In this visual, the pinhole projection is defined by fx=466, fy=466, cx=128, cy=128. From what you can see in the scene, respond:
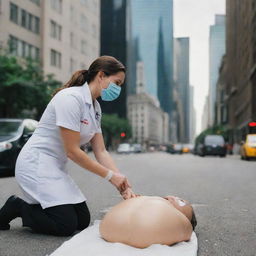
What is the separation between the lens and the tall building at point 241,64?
229ft

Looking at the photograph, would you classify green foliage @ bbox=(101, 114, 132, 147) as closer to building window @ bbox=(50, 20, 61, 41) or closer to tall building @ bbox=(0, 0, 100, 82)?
tall building @ bbox=(0, 0, 100, 82)

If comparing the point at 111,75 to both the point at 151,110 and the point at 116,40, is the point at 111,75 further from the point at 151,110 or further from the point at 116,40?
the point at 151,110

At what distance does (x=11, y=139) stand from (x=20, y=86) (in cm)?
1658

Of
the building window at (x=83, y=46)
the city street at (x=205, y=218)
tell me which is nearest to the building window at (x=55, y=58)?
the building window at (x=83, y=46)

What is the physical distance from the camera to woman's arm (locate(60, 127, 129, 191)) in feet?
12.9

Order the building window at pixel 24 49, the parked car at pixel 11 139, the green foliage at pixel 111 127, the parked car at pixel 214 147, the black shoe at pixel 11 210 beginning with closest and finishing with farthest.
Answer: the black shoe at pixel 11 210 < the parked car at pixel 11 139 < the parked car at pixel 214 147 < the building window at pixel 24 49 < the green foliage at pixel 111 127

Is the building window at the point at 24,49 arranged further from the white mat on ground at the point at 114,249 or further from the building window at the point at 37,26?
the white mat on ground at the point at 114,249

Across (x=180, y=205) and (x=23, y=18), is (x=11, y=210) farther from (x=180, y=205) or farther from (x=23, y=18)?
(x=23, y=18)

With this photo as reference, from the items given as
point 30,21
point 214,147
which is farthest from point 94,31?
point 214,147

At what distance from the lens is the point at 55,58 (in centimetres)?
5331

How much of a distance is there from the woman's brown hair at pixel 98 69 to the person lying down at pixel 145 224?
1.15 m

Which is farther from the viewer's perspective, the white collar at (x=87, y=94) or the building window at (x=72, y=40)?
the building window at (x=72, y=40)

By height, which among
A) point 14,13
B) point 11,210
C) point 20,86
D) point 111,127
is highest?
point 14,13

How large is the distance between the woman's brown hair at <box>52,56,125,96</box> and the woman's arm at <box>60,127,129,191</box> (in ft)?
1.85
